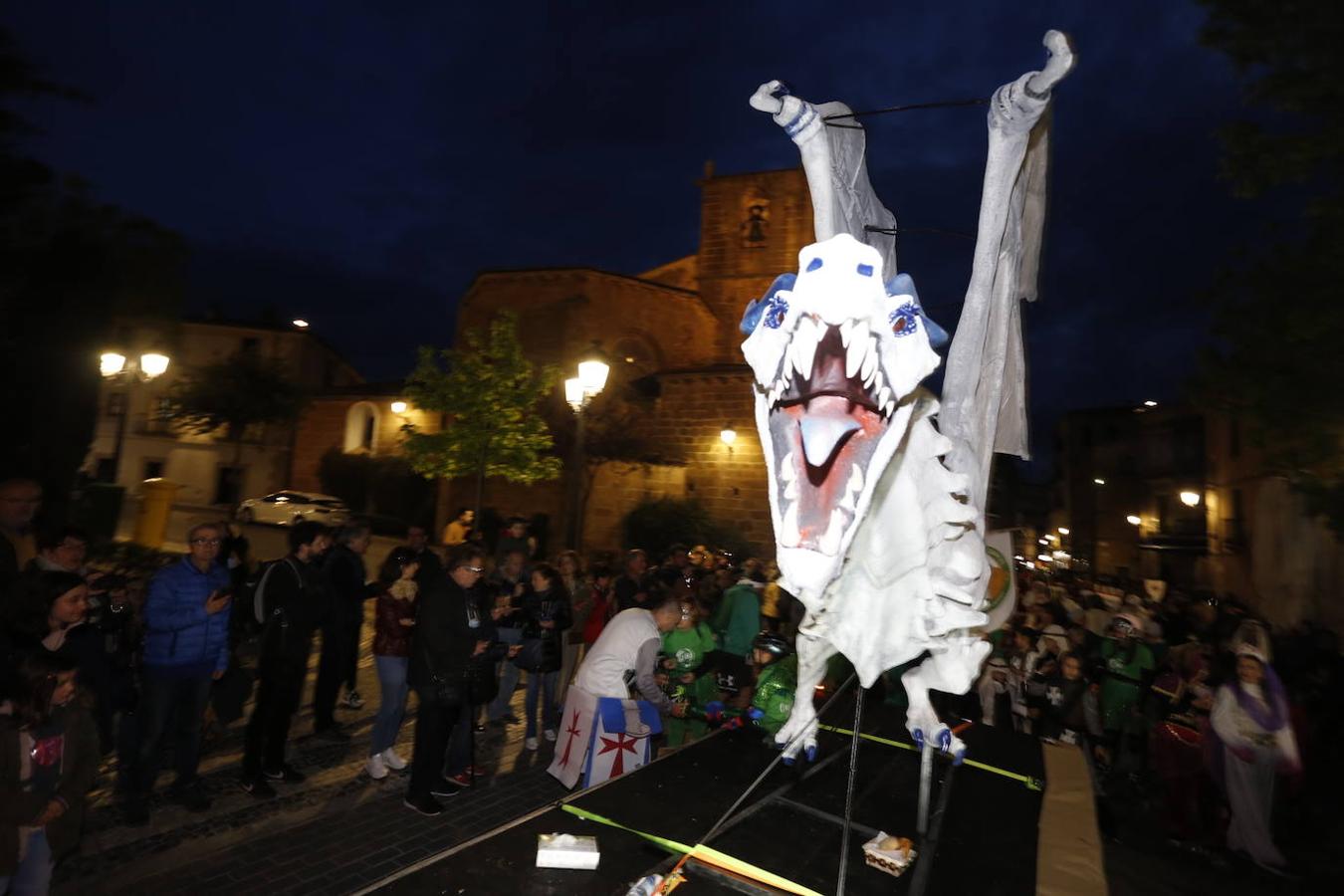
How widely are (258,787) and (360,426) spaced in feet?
71.7

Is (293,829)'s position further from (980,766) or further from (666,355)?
(666,355)

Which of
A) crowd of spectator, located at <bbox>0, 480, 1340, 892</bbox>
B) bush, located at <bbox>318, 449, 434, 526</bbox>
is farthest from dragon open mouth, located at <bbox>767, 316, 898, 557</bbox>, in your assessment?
bush, located at <bbox>318, 449, 434, 526</bbox>

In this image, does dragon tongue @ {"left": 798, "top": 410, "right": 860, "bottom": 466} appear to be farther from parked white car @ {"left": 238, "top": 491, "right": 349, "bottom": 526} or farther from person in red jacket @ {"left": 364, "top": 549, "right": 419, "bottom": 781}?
parked white car @ {"left": 238, "top": 491, "right": 349, "bottom": 526}

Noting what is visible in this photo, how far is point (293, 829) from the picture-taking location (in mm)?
4020

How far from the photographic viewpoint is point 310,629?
4559mm

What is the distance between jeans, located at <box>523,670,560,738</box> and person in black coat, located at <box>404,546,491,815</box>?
131 centimetres

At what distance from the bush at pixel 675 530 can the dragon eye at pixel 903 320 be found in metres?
14.3

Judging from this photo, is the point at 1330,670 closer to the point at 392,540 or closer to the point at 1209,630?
the point at 1209,630

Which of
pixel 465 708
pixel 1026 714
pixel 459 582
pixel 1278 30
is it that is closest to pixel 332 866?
pixel 465 708

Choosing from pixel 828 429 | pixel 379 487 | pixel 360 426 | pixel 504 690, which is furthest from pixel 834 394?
pixel 360 426

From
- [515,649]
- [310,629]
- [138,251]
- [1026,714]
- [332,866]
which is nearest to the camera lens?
[332,866]

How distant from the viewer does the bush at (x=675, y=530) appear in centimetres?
1636

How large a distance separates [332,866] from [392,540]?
13297mm

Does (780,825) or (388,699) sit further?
(388,699)
